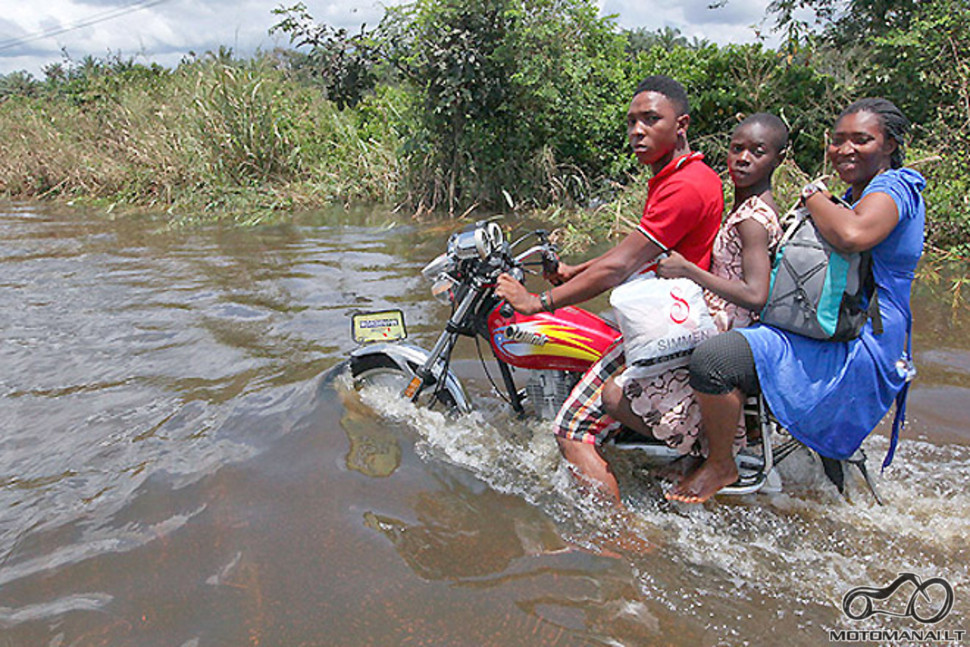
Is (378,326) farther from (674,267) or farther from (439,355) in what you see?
(674,267)

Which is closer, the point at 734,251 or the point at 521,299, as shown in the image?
the point at 734,251

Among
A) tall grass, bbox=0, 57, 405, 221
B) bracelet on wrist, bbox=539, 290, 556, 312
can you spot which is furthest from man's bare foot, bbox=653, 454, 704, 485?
tall grass, bbox=0, 57, 405, 221

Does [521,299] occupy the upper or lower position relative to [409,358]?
upper

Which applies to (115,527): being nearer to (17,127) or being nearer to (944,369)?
(944,369)

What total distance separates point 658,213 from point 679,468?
1259mm

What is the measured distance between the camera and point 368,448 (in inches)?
160

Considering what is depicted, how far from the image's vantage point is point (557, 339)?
3490 mm

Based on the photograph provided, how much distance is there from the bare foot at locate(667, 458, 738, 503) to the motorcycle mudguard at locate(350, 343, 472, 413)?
1.35 metres

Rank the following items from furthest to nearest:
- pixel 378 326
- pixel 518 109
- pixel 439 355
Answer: pixel 518 109
pixel 378 326
pixel 439 355

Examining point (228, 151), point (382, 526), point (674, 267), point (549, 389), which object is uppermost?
point (228, 151)

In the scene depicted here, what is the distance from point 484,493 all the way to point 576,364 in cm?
80

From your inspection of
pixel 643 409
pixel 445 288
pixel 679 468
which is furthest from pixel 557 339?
pixel 679 468

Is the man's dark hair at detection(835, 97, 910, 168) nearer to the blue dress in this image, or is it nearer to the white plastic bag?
the blue dress

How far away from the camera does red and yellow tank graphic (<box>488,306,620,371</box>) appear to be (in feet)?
11.4
